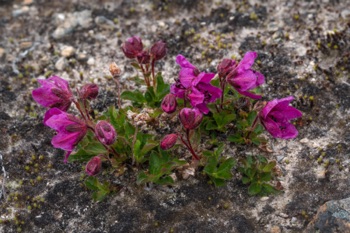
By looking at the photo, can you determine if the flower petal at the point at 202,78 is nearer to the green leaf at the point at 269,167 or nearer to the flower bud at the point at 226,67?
the flower bud at the point at 226,67

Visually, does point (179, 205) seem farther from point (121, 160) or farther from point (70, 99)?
point (70, 99)

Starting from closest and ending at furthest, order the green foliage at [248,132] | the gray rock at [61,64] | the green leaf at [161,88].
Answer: the green foliage at [248,132], the green leaf at [161,88], the gray rock at [61,64]

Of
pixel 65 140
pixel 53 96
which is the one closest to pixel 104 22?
pixel 53 96

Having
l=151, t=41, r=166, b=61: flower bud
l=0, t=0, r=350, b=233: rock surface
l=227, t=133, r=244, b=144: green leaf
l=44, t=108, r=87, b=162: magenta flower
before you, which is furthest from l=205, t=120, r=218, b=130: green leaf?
l=44, t=108, r=87, b=162: magenta flower

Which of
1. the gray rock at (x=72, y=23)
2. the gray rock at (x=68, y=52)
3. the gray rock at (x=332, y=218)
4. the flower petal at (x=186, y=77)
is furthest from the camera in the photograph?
the gray rock at (x=72, y=23)

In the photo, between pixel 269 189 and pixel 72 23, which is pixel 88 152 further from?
pixel 72 23

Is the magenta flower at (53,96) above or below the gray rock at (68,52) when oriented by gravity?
above

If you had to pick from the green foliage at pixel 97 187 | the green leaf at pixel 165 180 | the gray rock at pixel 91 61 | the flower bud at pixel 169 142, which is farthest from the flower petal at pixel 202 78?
the gray rock at pixel 91 61
